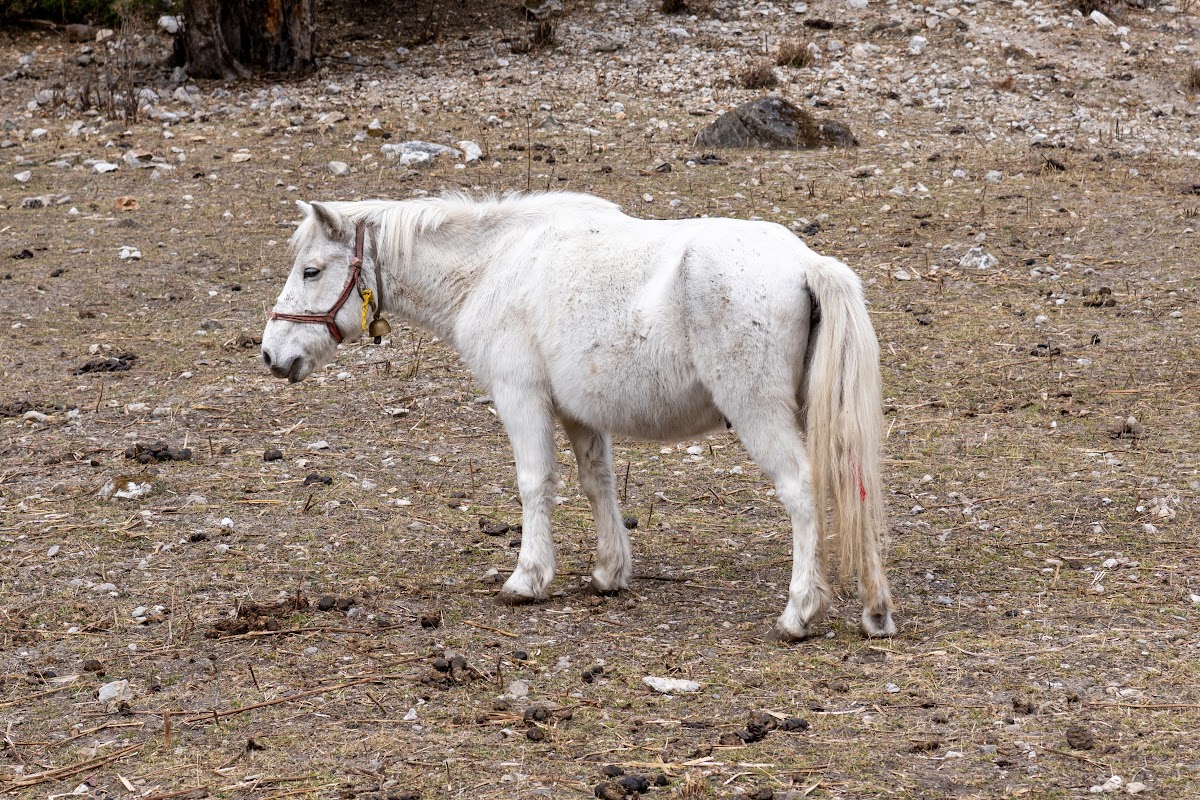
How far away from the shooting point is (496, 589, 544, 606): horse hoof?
18.3 ft

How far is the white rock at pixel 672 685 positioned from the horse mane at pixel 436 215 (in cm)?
223

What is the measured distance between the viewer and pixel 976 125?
45.1 feet

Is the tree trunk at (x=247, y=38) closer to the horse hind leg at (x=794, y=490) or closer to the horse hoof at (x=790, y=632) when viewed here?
the horse hind leg at (x=794, y=490)

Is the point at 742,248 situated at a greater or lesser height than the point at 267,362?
greater

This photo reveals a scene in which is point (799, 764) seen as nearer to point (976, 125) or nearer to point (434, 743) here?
point (434, 743)

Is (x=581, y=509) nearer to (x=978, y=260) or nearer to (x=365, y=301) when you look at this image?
(x=365, y=301)

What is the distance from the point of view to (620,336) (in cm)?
524

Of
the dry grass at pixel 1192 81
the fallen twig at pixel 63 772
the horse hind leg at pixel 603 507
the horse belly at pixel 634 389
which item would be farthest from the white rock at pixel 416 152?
the fallen twig at pixel 63 772

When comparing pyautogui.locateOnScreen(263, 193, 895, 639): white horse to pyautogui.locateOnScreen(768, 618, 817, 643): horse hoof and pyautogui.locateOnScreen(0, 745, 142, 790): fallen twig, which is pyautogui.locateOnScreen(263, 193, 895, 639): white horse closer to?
pyautogui.locateOnScreen(768, 618, 817, 643): horse hoof

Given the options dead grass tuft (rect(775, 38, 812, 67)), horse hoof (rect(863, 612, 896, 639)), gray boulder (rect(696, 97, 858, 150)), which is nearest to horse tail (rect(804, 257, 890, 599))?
horse hoof (rect(863, 612, 896, 639))

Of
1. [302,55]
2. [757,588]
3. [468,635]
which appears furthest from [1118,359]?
[302,55]

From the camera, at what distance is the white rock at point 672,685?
457cm

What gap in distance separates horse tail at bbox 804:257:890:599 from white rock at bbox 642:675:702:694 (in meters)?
0.77

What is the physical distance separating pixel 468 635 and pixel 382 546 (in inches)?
48.3
